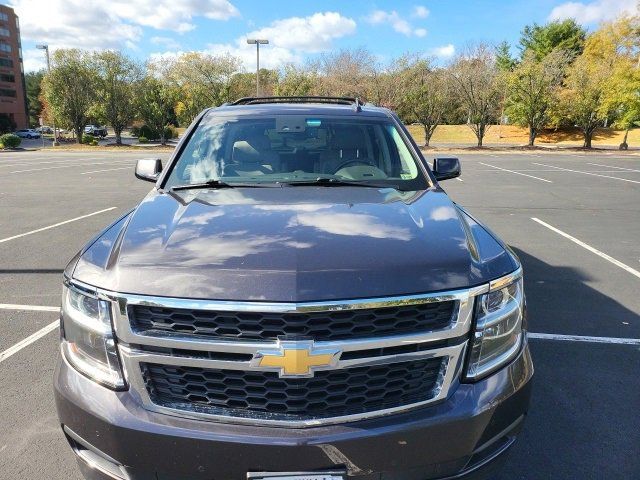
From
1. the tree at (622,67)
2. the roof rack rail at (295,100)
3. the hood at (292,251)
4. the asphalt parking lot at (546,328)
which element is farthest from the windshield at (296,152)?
the tree at (622,67)

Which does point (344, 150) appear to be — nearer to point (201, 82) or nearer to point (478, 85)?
point (478, 85)

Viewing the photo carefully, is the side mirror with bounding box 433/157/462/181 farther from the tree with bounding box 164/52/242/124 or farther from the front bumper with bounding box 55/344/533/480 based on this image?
the tree with bounding box 164/52/242/124

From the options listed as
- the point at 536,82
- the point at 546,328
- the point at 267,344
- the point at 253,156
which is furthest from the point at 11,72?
the point at 267,344

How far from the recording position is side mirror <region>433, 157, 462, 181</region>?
3809 mm

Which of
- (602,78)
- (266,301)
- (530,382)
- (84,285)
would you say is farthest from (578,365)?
(602,78)

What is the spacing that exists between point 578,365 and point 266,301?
293cm

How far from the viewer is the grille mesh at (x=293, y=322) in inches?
68.8

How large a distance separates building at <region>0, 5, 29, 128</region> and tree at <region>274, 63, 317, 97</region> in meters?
65.0

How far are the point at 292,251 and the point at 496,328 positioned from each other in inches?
33.0

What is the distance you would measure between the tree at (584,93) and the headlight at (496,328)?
40.8 meters

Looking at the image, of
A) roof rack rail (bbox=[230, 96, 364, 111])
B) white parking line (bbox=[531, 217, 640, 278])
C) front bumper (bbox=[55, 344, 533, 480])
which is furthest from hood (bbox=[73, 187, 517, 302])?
white parking line (bbox=[531, 217, 640, 278])

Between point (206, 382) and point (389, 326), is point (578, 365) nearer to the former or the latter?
point (389, 326)

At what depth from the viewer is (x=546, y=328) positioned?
4.32 m

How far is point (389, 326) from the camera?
180 centimetres
